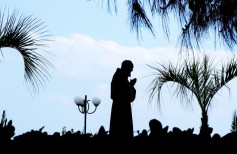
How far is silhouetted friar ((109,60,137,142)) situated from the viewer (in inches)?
201

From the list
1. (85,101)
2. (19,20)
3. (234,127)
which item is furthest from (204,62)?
(85,101)

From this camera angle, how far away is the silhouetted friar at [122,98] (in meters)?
5.10

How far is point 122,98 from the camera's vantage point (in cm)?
515

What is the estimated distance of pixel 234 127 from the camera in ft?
33.2

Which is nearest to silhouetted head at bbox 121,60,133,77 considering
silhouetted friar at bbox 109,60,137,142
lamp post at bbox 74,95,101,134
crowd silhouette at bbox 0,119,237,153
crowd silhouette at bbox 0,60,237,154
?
silhouetted friar at bbox 109,60,137,142

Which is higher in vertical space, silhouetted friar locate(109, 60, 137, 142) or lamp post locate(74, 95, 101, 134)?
lamp post locate(74, 95, 101, 134)

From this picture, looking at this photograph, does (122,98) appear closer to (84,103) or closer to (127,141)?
(127,141)

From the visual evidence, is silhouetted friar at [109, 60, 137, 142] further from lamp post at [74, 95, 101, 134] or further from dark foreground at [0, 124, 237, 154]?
lamp post at [74, 95, 101, 134]

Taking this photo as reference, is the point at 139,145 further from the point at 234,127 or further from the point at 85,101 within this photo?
the point at 85,101

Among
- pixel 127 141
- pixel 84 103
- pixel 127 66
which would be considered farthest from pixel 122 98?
pixel 84 103

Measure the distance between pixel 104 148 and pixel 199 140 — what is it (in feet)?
2.20

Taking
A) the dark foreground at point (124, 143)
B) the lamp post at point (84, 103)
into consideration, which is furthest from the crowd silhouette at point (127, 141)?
the lamp post at point (84, 103)

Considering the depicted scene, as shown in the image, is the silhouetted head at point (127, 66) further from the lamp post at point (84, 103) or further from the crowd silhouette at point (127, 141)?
the lamp post at point (84, 103)

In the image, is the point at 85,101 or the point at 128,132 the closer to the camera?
the point at 128,132
